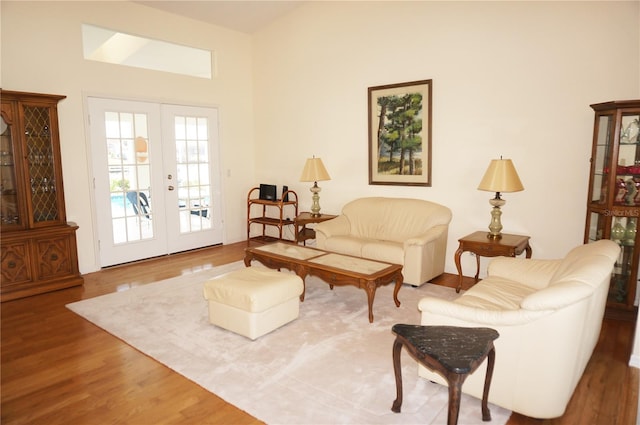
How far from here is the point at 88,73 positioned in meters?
4.98

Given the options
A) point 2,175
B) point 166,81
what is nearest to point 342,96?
point 166,81

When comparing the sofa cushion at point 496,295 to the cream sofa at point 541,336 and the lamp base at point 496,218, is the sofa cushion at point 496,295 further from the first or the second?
the lamp base at point 496,218

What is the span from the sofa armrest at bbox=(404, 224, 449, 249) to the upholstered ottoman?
1.39 m

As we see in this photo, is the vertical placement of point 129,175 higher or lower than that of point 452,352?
higher

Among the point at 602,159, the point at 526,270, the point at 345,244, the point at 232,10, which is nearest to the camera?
the point at 526,270

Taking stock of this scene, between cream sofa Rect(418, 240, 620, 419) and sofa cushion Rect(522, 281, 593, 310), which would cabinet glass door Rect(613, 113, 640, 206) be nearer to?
cream sofa Rect(418, 240, 620, 419)

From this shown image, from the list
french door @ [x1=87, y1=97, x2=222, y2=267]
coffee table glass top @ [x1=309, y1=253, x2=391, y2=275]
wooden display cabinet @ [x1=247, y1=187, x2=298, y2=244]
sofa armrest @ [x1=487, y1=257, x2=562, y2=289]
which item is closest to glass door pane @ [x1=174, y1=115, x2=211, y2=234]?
french door @ [x1=87, y1=97, x2=222, y2=267]

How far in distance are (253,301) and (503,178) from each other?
2.68 meters

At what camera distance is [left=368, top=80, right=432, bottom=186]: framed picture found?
5.04m

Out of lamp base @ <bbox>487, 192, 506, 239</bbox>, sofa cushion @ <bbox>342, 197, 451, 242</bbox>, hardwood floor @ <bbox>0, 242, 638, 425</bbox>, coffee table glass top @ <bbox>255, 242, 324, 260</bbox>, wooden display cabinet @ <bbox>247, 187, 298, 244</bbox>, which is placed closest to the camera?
hardwood floor @ <bbox>0, 242, 638, 425</bbox>

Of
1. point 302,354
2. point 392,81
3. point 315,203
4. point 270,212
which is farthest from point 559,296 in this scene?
point 270,212

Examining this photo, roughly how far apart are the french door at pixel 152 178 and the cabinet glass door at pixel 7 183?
0.91 meters

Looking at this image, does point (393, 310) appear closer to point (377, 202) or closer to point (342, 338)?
point (342, 338)

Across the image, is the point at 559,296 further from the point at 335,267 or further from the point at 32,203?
the point at 32,203
